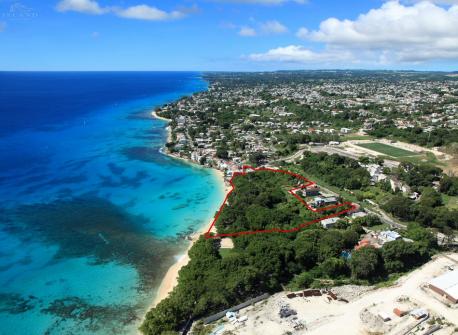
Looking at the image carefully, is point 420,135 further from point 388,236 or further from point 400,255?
point 400,255

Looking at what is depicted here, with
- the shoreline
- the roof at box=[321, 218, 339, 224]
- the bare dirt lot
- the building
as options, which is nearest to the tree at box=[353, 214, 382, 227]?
the roof at box=[321, 218, 339, 224]

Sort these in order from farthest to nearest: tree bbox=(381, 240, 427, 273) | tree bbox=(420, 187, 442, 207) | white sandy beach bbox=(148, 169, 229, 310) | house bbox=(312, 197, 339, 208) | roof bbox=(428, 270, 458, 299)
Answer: house bbox=(312, 197, 339, 208), tree bbox=(420, 187, 442, 207), tree bbox=(381, 240, 427, 273), white sandy beach bbox=(148, 169, 229, 310), roof bbox=(428, 270, 458, 299)

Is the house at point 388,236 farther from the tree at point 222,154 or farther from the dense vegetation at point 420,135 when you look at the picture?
the dense vegetation at point 420,135

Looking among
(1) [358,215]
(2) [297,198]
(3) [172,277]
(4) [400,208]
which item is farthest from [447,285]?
(3) [172,277]

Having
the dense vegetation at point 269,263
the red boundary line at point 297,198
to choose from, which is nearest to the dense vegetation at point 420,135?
the red boundary line at point 297,198

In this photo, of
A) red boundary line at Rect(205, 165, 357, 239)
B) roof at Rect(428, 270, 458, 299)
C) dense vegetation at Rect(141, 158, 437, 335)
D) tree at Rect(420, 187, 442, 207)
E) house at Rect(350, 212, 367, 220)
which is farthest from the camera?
tree at Rect(420, 187, 442, 207)

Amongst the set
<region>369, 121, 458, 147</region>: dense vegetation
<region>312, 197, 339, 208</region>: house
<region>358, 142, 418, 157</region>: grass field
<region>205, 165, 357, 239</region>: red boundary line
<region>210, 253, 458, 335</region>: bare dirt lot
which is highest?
<region>369, 121, 458, 147</region>: dense vegetation

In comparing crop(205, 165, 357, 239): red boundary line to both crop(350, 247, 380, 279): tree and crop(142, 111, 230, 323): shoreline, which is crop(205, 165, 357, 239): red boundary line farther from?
crop(350, 247, 380, 279): tree

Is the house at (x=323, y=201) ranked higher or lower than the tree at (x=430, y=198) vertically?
lower
